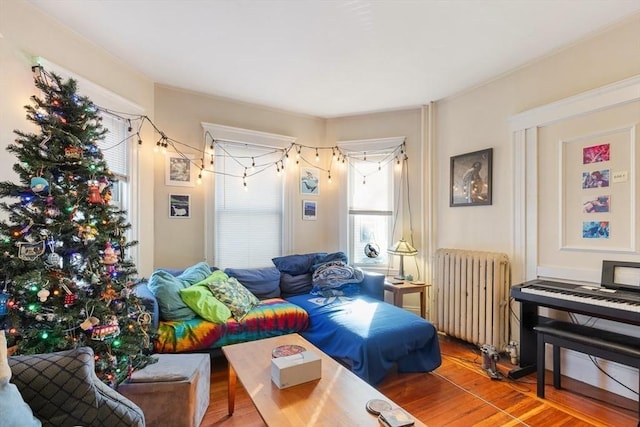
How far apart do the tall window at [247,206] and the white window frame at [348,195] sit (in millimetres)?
801

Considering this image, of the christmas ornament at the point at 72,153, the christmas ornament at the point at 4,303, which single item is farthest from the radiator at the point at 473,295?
the christmas ornament at the point at 4,303

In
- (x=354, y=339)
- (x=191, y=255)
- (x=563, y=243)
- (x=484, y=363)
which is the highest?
(x=563, y=243)

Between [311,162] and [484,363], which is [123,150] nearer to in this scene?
[311,162]

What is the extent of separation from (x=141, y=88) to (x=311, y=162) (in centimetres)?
204

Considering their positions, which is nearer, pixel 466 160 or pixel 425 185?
pixel 466 160

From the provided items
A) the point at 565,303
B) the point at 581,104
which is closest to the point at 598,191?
the point at 581,104

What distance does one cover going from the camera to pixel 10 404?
1034mm

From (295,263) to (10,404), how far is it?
2.69m

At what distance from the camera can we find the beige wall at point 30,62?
1.85 metres

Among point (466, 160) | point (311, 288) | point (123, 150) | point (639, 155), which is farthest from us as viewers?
point (311, 288)

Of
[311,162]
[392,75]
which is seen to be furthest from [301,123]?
[392,75]

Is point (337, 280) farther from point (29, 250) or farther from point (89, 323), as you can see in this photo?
point (29, 250)

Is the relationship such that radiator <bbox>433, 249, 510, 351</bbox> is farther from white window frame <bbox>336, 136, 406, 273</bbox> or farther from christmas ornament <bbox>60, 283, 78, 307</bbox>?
christmas ornament <bbox>60, 283, 78, 307</bbox>

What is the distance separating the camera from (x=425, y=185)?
12.1 feet
